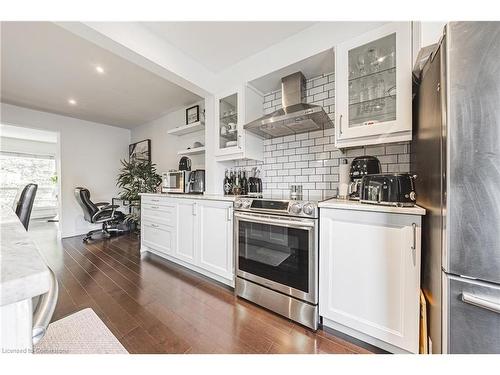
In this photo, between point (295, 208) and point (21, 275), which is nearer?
point (21, 275)

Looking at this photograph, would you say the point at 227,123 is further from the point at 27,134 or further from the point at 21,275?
the point at 27,134

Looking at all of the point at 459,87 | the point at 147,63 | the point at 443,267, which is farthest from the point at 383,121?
the point at 147,63

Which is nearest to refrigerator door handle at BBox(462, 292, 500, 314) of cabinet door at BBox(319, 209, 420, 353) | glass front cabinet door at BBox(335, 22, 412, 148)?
cabinet door at BBox(319, 209, 420, 353)

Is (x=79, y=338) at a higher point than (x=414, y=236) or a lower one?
lower

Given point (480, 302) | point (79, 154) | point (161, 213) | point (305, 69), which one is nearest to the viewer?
point (480, 302)

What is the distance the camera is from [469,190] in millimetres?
777

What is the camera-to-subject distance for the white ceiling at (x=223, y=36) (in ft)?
5.60

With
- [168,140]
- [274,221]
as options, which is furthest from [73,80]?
[274,221]

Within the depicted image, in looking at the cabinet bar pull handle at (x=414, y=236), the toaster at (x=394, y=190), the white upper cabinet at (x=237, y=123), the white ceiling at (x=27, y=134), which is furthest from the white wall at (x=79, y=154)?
the cabinet bar pull handle at (x=414, y=236)

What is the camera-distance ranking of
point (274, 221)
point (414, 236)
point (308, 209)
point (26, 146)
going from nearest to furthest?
point (414, 236)
point (308, 209)
point (274, 221)
point (26, 146)

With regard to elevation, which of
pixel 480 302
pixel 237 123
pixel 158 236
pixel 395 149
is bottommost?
pixel 158 236

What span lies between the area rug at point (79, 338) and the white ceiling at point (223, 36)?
241cm

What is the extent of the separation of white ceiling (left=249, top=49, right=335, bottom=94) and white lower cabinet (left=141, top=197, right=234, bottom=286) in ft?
4.46

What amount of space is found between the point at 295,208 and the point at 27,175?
25.5ft
